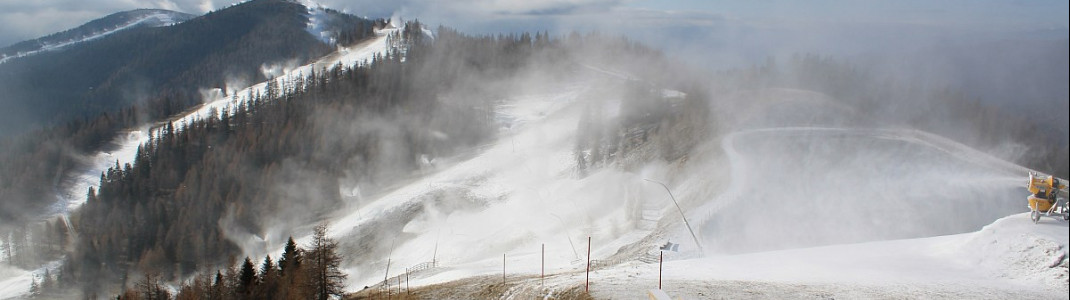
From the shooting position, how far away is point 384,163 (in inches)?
4387

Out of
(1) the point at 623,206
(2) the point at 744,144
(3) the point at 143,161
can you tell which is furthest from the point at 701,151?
(3) the point at 143,161

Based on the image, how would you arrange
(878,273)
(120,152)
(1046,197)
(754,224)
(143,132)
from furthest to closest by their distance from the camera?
(143,132) → (120,152) → (754,224) → (1046,197) → (878,273)

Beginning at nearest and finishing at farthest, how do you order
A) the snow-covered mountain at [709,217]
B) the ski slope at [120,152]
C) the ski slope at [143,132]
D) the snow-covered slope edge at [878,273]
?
the snow-covered slope edge at [878,273], the snow-covered mountain at [709,217], the ski slope at [120,152], the ski slope at [143,132]

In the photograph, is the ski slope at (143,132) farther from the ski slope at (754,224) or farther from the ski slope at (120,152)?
the ski slope at (754,224)

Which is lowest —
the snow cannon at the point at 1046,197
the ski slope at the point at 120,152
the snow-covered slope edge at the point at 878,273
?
the snow-covered slope edge at the point at 878,273

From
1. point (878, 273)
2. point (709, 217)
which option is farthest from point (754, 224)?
point (878, 273)

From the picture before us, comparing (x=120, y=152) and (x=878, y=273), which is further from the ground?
(x=120, y=152)

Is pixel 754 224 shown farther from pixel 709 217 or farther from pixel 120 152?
pixel 120 152

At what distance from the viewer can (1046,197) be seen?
23.7 metres

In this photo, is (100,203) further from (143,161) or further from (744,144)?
(744,144)

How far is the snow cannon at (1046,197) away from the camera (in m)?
23.4

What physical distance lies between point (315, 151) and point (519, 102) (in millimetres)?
47573

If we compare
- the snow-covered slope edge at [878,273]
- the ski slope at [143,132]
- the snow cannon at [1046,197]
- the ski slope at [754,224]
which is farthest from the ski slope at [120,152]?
the snow cannon at [1046,197]

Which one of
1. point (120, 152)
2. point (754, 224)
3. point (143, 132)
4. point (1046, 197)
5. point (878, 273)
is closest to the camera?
point (878, 273)
